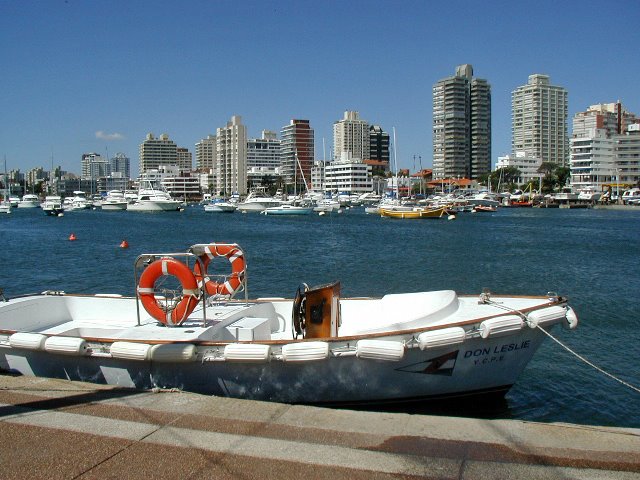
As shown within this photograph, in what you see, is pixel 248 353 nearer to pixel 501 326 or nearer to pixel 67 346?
pixel 67 346

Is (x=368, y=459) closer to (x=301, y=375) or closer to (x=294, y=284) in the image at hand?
(x=301, y=375)

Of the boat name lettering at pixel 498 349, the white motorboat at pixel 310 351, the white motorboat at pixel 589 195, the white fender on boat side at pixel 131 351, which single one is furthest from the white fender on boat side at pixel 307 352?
the white motorboat at pixel 589 195

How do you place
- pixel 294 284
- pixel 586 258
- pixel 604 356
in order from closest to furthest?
pixel 604 356
pixel 294 284
pixel 586 258

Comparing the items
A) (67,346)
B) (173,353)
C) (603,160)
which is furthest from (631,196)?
(67,346)

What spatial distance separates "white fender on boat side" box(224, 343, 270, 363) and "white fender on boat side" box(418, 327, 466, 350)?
2.25 m

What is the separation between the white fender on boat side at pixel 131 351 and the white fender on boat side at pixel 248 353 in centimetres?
126

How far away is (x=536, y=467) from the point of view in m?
5.70

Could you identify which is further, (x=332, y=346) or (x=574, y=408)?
(x=574, y=408)

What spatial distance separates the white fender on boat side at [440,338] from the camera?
9047 mm

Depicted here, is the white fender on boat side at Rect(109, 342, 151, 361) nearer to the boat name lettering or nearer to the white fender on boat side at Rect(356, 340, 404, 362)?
the white fender on boat side at Rect(356, 340, 404, 362)

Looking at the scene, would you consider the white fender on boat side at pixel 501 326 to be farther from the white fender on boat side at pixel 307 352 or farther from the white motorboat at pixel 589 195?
the white motorboat at pixel 589 195

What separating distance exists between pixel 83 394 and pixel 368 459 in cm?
392

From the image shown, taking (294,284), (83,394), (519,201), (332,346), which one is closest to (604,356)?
(332,346)

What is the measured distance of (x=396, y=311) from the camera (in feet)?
38.4
